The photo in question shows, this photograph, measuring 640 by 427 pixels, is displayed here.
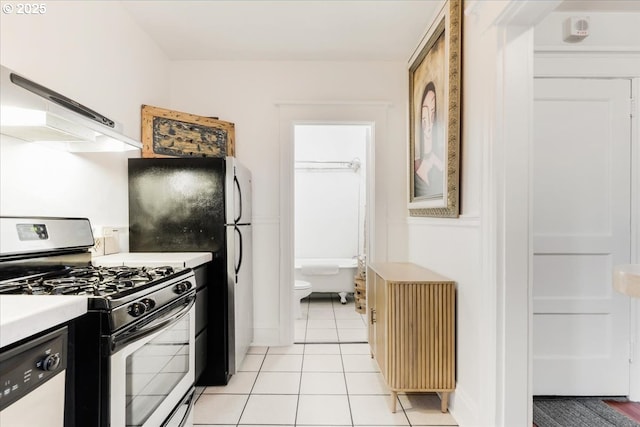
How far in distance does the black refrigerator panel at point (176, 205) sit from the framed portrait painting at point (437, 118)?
4.89 ft

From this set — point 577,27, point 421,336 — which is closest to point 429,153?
point 577,27

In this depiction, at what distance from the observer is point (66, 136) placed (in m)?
1.59

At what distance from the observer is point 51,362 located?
88 cm

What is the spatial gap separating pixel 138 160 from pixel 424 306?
7.23ft

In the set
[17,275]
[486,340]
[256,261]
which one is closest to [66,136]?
[17,275]

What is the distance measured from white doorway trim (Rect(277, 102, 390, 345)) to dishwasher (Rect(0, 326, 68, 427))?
87.1 inches

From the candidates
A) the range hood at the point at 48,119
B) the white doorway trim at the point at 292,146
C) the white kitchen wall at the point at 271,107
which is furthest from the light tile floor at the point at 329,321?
the range hood at the point at 48,119

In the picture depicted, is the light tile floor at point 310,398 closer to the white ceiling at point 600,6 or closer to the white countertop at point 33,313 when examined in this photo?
the white countertop at point 33,313

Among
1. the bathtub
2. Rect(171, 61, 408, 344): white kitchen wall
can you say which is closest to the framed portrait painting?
Rect(171, 61, 408, 344): white kitchen wall

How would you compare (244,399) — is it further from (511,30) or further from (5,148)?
(511,30)

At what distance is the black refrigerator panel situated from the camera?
2.34 meters

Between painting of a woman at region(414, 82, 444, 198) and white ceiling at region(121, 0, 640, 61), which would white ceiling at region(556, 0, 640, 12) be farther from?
painting of a woman at region(414, 82, 444, 198)

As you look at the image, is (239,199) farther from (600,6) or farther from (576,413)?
(600,6)

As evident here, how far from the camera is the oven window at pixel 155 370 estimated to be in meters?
1.23
